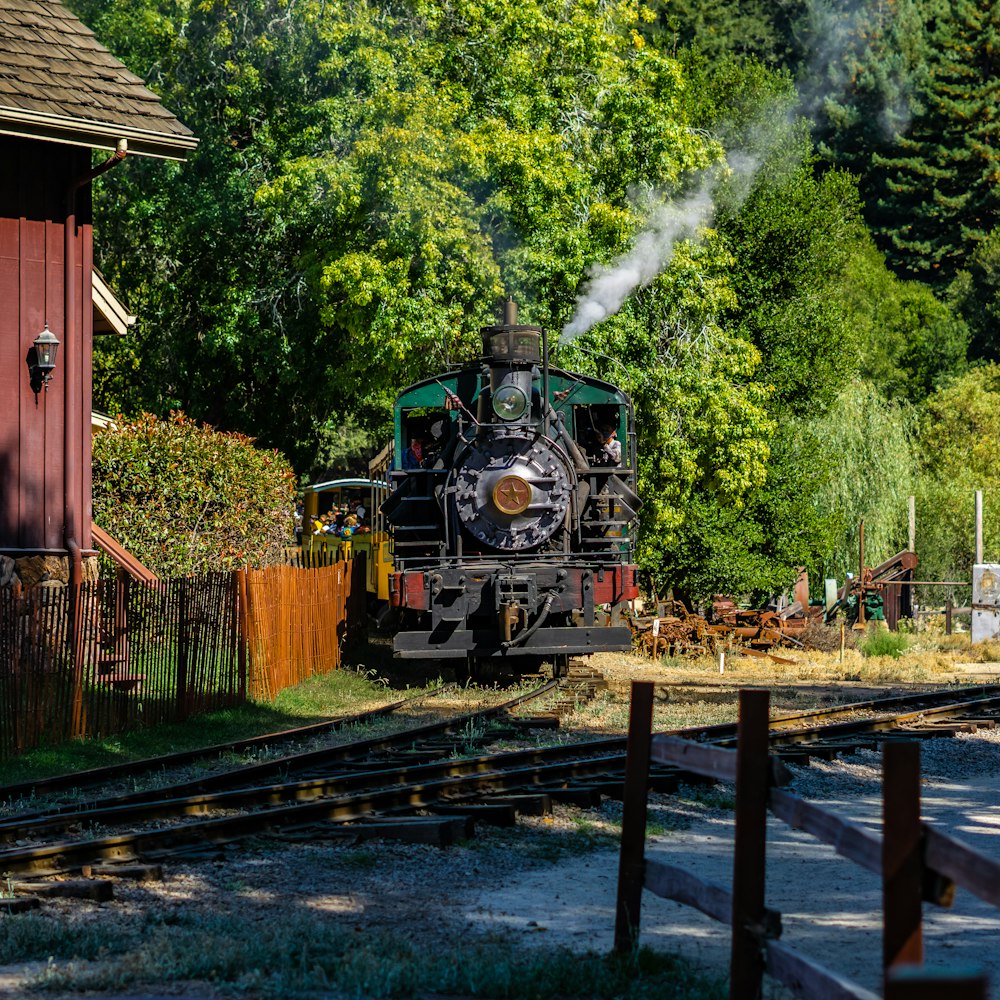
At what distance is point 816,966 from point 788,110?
1379 inches

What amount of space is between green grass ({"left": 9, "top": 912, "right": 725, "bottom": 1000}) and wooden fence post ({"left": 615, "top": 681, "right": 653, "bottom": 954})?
183 millimetres

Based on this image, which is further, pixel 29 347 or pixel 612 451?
pixel 612 451

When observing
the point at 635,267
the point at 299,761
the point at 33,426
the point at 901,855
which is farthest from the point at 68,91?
the point at 901,855

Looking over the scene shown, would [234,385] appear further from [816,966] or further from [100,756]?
[816,966]

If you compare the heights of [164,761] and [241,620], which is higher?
[241,620]

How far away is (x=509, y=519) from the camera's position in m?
16.7

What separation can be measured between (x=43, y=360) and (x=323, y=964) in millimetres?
11077

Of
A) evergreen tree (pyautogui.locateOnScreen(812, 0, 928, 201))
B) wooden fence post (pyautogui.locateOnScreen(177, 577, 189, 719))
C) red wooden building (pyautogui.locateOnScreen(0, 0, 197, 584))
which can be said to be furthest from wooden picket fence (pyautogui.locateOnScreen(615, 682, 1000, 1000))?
evergreen tree (pyautogui.locateOnScreen(812, 0, 928, 201))

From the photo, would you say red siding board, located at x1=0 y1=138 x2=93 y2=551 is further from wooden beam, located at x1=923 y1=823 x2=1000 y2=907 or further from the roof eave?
wooden beam, located at x1=923 y1=823 x2=1000 y2=907

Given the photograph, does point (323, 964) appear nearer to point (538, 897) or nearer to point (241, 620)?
point (538, 897)

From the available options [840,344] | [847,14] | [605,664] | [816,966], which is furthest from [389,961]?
[847,14]

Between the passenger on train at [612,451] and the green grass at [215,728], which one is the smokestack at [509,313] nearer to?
the passenger on train at [612,451]

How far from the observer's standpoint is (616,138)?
25.7 meters

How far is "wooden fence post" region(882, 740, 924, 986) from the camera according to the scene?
4.35 metres
